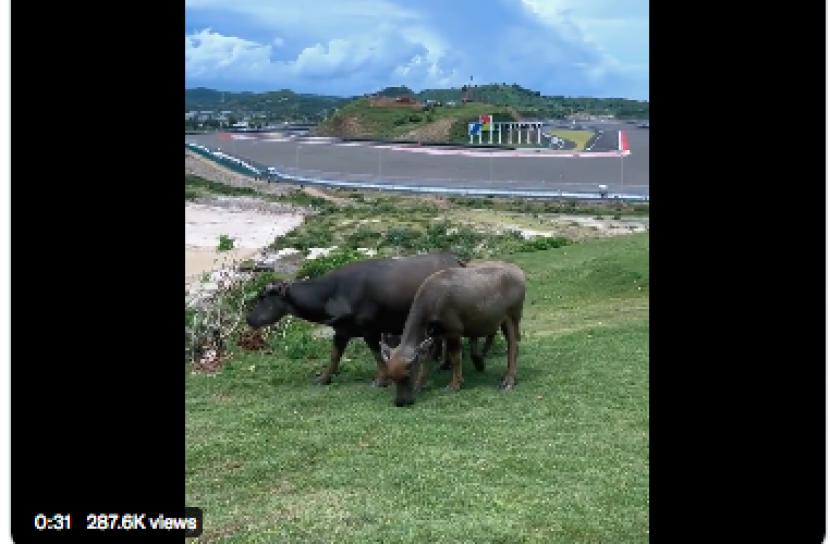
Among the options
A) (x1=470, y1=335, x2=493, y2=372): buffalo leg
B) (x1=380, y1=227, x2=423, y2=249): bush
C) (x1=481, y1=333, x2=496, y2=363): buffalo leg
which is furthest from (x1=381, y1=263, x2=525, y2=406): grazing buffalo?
(x1=380, y1=227, x2=423, y2=249): bush

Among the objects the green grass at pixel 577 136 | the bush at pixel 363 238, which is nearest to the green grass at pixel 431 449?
the bush at pixel 363 238

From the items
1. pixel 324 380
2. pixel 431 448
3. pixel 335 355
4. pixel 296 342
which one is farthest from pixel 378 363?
pixel 431 448

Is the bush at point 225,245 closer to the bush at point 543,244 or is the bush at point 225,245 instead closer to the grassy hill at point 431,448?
the bush at point 543,244

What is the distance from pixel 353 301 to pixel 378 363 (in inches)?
36.2

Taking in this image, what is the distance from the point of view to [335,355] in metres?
11.6

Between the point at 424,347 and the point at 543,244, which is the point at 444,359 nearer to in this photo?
the point at 424,347

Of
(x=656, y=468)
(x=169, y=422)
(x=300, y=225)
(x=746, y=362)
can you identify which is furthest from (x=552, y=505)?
(x=300, y=225)

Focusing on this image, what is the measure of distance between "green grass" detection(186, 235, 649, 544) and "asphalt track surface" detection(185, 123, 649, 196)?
3279cm

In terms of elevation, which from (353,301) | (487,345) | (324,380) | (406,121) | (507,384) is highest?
(406,121)

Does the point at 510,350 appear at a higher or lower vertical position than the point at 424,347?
lower

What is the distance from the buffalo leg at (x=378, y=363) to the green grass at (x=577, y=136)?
5787cm

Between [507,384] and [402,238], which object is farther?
[402,238]

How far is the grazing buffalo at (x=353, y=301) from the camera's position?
11484 mm

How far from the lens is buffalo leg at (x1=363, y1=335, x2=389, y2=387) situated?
10.4 metres
